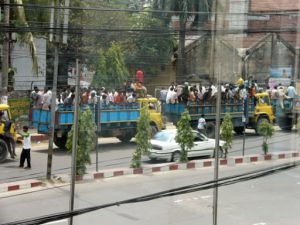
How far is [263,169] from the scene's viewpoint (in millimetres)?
2570

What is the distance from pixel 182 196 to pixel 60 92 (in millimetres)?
680

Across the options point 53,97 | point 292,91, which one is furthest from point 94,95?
point 292,91

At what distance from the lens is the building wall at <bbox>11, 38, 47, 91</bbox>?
87.7 inches

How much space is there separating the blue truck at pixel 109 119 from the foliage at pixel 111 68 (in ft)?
0.51

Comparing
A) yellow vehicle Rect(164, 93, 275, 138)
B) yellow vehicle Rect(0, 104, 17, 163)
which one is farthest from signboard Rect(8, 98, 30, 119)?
yellow vehicle Rect(164, 93, 275, 138)

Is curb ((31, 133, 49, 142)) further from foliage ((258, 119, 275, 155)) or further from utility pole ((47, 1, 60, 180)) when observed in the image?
foliage ((258, 119, 275, 155))

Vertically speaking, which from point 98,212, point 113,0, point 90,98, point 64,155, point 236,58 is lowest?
point 98,212

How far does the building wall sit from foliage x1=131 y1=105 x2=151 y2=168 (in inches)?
18.4

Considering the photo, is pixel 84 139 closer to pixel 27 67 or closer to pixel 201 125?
pixel 27 67

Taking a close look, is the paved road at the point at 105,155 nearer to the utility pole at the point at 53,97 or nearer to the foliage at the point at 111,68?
the utility pole at the point at 53,97

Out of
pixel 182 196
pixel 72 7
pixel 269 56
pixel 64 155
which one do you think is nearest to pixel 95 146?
pixel 64 155

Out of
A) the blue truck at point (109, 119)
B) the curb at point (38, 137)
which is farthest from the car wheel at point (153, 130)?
the curb at point (38, 137)

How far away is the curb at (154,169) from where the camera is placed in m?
2.38

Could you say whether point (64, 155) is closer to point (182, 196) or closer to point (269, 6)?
point (182, 196)
